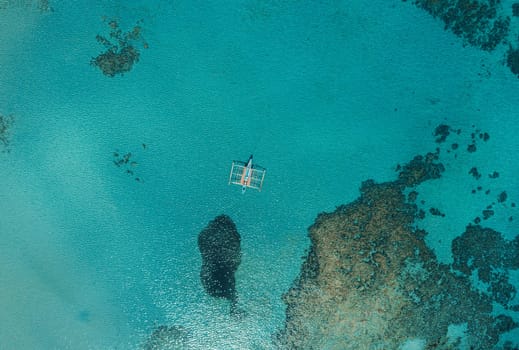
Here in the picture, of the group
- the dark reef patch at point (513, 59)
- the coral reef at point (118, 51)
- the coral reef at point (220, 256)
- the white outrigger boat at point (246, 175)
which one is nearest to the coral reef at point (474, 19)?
the dark reef patch at point (513, 59)

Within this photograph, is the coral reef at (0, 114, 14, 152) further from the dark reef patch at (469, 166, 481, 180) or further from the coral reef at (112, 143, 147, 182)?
the dark reef patch at (469, 166, 481, 180)

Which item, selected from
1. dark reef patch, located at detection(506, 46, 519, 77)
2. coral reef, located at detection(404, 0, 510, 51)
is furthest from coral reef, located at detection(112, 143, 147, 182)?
dark reef patch, located at detection(506, 46, 519, 77)

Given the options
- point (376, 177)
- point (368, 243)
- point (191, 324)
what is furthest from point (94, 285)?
point (376, 177)

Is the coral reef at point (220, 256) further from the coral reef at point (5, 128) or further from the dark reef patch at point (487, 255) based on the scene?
the dark reef patch at point (487, 255)

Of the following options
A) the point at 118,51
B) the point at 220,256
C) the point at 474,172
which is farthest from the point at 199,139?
the point at 474,172

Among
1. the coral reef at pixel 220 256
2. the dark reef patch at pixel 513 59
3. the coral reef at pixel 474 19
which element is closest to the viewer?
the coral reef at pixel 474 19

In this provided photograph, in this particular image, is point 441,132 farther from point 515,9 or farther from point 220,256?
point 220,256
